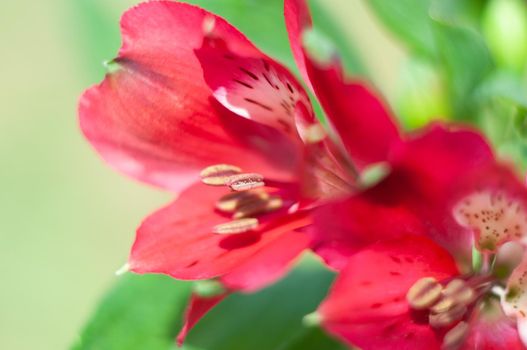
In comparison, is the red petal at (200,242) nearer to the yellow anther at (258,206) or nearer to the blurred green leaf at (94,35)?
the yellow anther at (258,206)

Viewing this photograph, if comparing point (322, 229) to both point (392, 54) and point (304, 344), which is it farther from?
point (392, 54)

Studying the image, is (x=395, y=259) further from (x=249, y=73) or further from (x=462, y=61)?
(x=462, y=61)

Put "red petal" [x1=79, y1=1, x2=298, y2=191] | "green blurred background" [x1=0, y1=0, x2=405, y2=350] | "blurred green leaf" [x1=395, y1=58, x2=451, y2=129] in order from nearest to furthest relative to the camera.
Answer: "red petal" [x1=79, y1=1, x2=298, y2=191] → "blurred green leaf" [x1=395, y1=58, x2=451, y2=129] → "green blurred background" [x1=0, y1=0, x2=405, y2=350]

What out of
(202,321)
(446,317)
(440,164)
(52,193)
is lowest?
(52,193)

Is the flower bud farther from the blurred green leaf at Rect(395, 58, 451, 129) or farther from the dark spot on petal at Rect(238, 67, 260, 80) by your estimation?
the dark spot on petal at Rect(238, 67, 260, 80)

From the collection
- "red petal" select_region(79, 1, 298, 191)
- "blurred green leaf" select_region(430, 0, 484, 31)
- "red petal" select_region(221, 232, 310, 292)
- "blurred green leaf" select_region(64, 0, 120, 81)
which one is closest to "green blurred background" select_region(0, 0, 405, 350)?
"blurred green leaf" select_region(64, 0, 120, 81)

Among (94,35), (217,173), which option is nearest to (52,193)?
(94,35)

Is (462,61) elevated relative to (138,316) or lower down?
elevated
